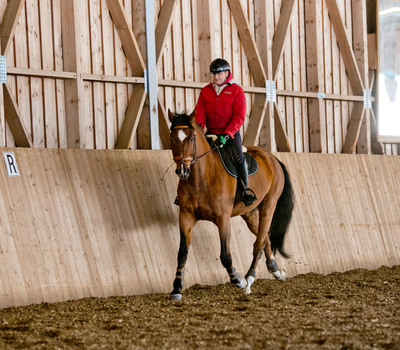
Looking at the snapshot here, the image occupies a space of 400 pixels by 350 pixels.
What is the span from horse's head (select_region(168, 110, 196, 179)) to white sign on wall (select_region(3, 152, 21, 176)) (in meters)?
1.63

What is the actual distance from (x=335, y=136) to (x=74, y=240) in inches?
257

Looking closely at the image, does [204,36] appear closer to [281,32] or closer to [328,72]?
[281,32]

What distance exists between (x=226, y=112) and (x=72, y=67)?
239 cm

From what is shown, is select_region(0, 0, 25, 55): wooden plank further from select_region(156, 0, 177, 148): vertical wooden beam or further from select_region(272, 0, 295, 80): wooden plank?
select_region(272, 0, 295, 80): wooden plank

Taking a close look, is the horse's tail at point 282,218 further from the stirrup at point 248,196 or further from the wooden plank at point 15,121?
the wooden plank at point 15,121

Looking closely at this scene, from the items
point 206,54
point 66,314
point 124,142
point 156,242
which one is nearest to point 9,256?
point 66,314

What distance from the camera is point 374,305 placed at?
23.5ft

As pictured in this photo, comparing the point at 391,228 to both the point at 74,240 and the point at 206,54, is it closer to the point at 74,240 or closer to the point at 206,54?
the point at 206,54

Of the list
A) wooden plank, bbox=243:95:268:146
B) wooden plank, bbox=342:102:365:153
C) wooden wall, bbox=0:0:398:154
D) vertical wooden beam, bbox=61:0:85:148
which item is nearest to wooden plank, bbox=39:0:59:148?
wooden wall, bbox=0:0:398:154

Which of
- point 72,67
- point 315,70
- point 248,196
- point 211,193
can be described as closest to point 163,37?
point 72,67

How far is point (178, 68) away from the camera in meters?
10.7

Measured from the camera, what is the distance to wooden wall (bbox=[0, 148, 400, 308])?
24.3 feet

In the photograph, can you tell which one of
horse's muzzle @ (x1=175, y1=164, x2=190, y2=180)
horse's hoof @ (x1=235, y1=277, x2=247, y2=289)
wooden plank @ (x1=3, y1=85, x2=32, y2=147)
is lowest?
horse's hoof @ (x1=235, y1=277, x2=247, y2=289)

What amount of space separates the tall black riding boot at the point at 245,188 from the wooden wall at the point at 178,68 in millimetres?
2200
